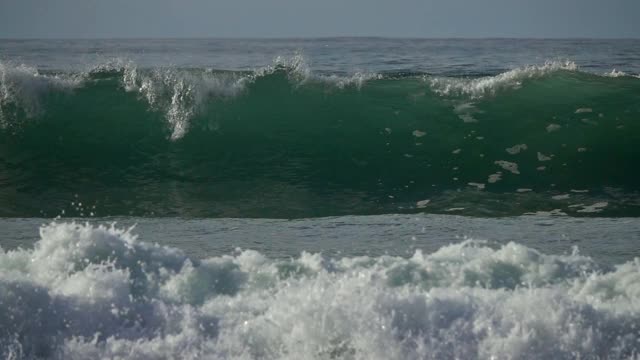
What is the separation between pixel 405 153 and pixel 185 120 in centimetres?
352

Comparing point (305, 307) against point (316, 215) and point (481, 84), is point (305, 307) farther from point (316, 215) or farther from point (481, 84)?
point (481, 84)

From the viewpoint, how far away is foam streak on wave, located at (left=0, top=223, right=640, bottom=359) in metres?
Result: 5.40

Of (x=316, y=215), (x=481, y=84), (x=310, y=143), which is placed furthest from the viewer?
(x=481, y=84)

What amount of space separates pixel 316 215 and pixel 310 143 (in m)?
3.13

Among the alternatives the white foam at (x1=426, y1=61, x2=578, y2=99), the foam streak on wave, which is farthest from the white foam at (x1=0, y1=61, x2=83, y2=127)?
the foam streak on wave

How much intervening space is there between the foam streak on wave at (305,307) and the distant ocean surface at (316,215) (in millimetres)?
14

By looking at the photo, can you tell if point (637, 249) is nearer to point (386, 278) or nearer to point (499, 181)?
point (386, 278)

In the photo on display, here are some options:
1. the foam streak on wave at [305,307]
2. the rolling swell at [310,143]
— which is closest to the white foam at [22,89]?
the rolling swell at [310,143]

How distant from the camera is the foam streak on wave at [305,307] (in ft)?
17.7

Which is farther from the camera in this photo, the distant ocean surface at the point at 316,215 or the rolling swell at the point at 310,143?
the rolling swell at the point at 310,143

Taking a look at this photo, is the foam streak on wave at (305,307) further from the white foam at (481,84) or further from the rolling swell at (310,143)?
the white foam at (481,84)

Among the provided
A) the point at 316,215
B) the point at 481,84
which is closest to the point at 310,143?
the point at 316,215

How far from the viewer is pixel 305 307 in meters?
5.65

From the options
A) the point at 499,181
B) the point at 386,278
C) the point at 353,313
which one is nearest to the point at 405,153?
the point at 499,181
